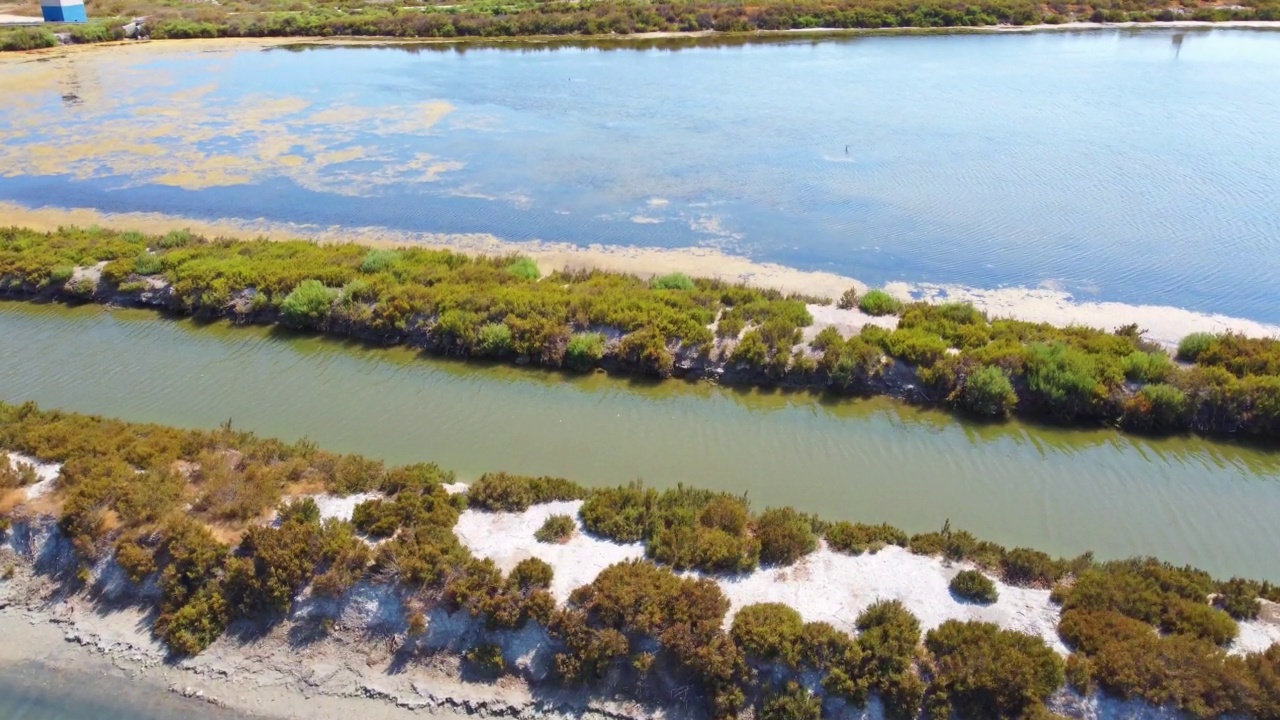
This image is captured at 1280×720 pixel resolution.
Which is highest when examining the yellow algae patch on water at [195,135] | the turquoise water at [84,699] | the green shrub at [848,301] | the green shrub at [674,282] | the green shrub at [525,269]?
the yellow algae patch on water at [195,135]

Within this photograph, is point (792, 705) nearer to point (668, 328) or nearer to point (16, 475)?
point (668, 328)

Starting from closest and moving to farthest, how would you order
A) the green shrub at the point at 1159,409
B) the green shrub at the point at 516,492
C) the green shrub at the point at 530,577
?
the green shrub at the point at 530,577 → the green shrub at the point at 516,492 → the green shrub at the point at 1159,409

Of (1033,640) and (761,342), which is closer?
(1033,640)

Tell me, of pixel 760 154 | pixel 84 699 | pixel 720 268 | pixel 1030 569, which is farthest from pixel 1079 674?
pixel 760 154

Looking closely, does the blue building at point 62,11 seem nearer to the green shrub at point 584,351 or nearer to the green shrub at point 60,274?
the green shrub at point 60,274

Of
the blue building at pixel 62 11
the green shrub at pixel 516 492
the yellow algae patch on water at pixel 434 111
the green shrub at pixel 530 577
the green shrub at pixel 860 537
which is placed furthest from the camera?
the blue building at pixel 62 11

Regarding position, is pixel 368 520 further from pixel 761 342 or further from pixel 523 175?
pixel 523 175

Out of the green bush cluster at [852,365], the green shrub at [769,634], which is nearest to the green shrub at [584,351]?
the green bush cluster at [852,365]

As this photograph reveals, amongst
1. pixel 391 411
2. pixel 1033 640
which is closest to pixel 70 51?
pixel 391 411
